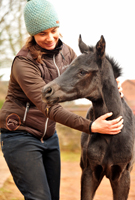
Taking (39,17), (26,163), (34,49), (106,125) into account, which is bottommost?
(26,163)

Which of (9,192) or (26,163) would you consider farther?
(9,192)

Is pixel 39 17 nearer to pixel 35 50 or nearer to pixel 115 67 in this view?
pixel 35 50

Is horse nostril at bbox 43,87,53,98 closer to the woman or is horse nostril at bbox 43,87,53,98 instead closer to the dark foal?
the dark foal

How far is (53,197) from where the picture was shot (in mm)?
2598

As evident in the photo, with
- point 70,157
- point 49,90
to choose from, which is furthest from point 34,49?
point 70,157

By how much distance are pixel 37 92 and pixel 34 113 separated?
0.83 feet

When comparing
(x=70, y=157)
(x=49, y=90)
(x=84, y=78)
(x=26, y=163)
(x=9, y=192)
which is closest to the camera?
(x=49, y=90)

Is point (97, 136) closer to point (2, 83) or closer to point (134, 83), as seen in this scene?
point (2, 83)

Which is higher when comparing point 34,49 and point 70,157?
point 34,49

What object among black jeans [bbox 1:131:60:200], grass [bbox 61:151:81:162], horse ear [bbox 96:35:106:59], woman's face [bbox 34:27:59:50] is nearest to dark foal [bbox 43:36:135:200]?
horse ear [bbox 96:35:106:59]

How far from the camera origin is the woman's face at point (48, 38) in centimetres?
227

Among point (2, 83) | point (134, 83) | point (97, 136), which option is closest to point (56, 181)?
point (97, 136)

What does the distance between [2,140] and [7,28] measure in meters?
3.69

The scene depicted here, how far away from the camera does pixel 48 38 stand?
226 cm
